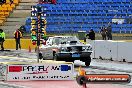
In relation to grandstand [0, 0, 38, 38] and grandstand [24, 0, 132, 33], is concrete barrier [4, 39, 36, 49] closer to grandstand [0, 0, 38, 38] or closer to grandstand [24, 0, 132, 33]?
grandstand [0, 0, 38, 38]

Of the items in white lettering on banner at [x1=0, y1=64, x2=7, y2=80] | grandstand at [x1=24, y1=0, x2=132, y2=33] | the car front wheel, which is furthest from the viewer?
grandstand at [x1=24, y1=0, x2=132, y2=33]

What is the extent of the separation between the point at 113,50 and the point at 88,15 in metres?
20.9

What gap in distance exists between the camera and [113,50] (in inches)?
1139

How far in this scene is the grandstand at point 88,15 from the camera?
47094 millimetres

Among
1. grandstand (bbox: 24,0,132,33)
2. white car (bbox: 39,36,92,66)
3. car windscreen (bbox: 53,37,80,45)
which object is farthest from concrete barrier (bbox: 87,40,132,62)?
grandstand (bbox: 24,0,132,33)

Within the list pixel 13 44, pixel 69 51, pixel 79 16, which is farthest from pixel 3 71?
pixel 79 16

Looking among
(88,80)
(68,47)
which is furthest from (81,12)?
(88,80)

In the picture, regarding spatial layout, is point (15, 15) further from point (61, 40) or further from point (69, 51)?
point (69, 51)

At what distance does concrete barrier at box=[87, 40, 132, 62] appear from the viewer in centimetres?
2781

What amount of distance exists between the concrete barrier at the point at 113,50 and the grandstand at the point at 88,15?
49.0ft

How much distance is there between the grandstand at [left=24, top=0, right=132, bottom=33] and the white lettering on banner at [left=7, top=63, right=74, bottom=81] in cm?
2833

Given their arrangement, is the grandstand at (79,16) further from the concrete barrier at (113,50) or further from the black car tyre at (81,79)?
the black car tyre at (81,79)

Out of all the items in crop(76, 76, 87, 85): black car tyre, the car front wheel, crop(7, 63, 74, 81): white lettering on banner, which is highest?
crop(76, 76, 87, 85): black car tyre

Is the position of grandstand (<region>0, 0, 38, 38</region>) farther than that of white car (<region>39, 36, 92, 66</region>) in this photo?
Yes
